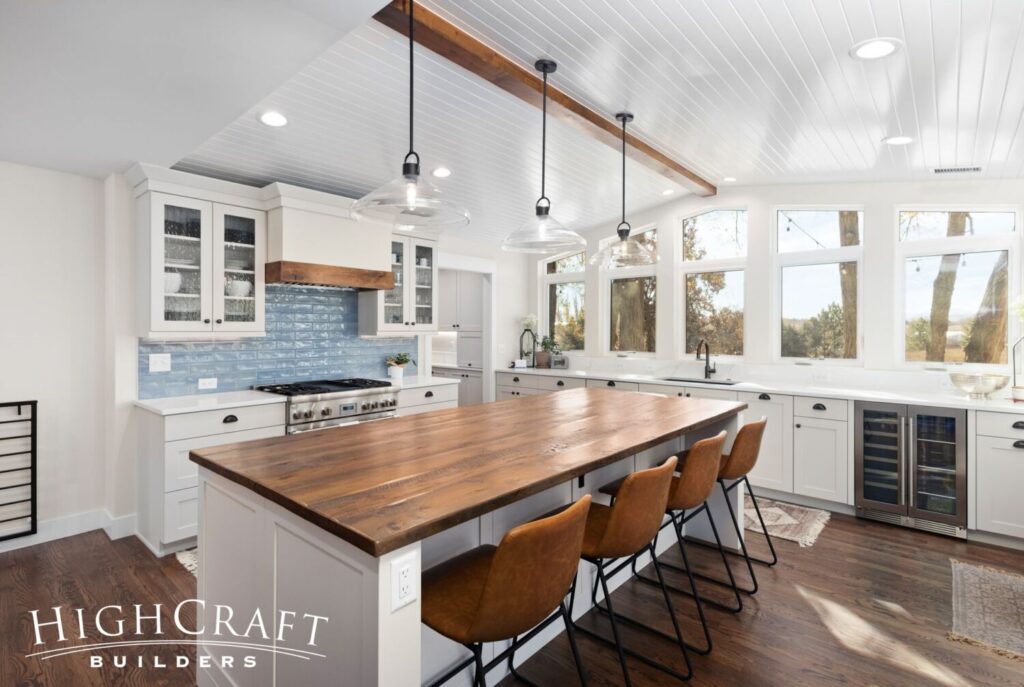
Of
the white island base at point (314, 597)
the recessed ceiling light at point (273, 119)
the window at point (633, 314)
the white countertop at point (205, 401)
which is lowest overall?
the white island base at point (314, 597)

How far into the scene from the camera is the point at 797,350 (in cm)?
484

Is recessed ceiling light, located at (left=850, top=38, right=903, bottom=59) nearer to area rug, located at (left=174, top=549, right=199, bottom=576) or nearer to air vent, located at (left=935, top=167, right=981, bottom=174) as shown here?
air vent, located at (left=935, top=167, right=981, bottom=174)

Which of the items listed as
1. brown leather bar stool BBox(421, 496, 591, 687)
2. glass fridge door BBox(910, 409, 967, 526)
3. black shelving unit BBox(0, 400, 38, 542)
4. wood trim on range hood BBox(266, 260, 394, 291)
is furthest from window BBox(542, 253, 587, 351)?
brown leather bar stool BBox(421, 496, 591, 687)

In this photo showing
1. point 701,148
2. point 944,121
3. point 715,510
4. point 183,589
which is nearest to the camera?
point 183,589

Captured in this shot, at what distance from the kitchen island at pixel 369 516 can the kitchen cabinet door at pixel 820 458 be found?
6.70 feet

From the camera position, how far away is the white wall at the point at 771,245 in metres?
4.07

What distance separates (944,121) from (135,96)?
13.5ft

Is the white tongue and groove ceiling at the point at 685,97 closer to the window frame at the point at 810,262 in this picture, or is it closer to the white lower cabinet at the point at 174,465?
the window frame at the point at 810,262

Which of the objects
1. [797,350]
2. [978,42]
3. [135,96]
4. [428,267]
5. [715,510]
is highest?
[978,42]

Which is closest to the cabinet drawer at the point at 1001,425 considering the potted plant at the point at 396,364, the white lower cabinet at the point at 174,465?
the potted plant at the point at 396,364

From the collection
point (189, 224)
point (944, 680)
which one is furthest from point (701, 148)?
point (189, 224)

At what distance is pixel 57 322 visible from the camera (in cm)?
336

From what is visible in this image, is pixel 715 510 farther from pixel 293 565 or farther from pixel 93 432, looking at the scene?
pixel 93 432

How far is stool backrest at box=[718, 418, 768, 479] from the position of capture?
9.13ft
